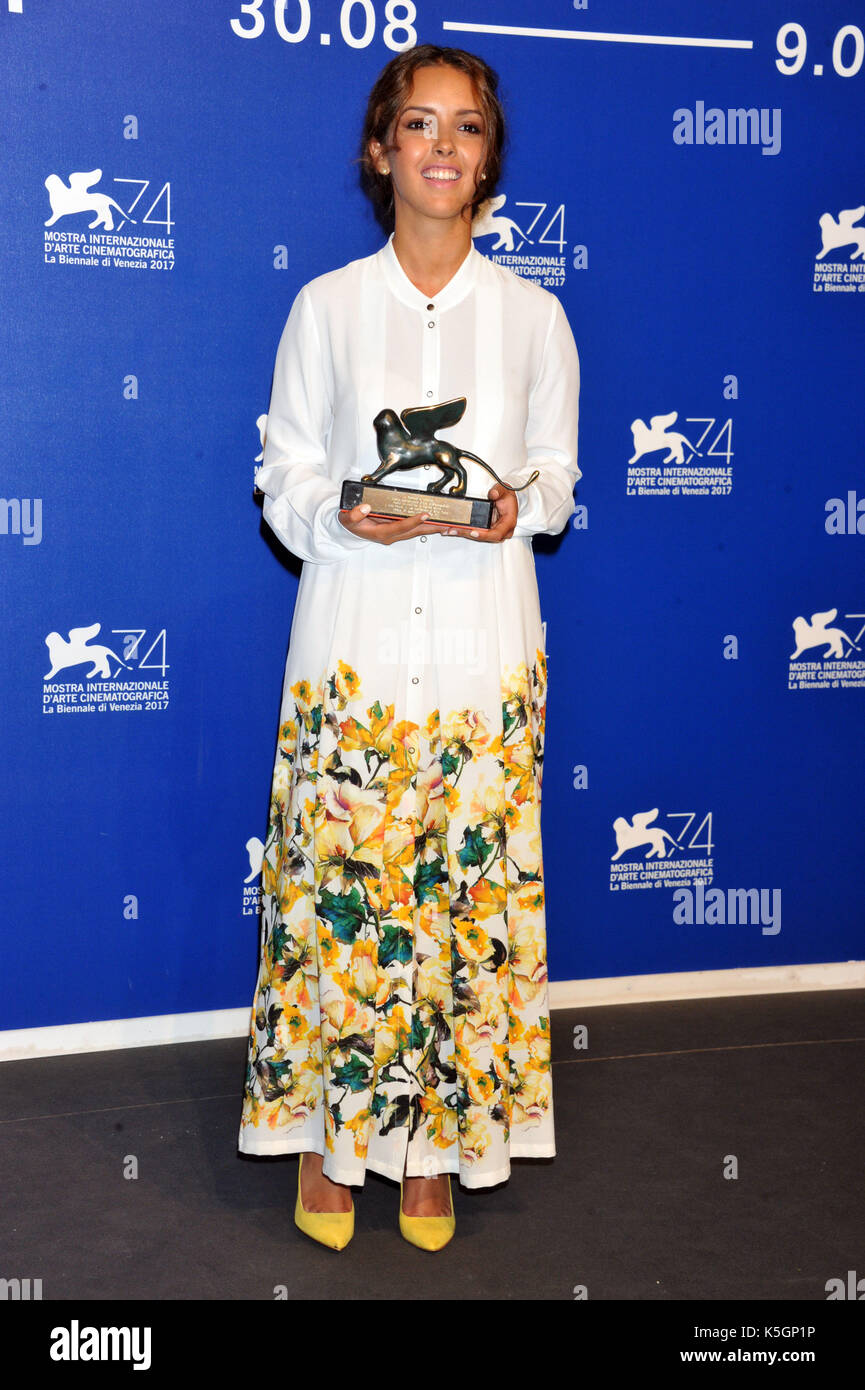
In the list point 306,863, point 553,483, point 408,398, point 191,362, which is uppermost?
point 191,362

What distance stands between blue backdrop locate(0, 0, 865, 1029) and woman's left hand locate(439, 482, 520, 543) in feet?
3.30

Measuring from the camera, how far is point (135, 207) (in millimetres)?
2670

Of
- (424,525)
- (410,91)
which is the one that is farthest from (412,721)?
(410,91)

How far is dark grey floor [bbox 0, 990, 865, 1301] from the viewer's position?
2.04m

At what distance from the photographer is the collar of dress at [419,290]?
6.90 feet

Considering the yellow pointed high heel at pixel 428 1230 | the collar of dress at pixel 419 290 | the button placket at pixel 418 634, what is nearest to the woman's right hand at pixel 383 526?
the button placket at pixel 418 634

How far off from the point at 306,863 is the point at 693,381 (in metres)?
1.62

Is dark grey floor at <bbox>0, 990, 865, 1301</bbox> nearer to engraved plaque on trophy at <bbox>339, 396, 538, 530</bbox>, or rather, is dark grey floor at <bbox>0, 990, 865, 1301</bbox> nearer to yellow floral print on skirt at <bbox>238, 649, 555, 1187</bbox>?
yellow floral print on skirt at <bbox>238, 649, 555, 1187</bbox>

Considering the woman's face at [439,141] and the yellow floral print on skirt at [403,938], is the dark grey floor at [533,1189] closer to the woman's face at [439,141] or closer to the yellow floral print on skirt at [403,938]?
the yellow floral print on skirt at [403,938]

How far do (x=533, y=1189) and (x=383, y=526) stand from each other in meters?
1.28

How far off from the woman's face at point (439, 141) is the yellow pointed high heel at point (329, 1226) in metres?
1.68

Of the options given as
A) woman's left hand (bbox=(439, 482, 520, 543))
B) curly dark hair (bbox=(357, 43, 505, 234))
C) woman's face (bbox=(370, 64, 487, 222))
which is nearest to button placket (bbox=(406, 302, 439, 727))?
woman's left hand (bbox=(439, 482, 520, 543))
